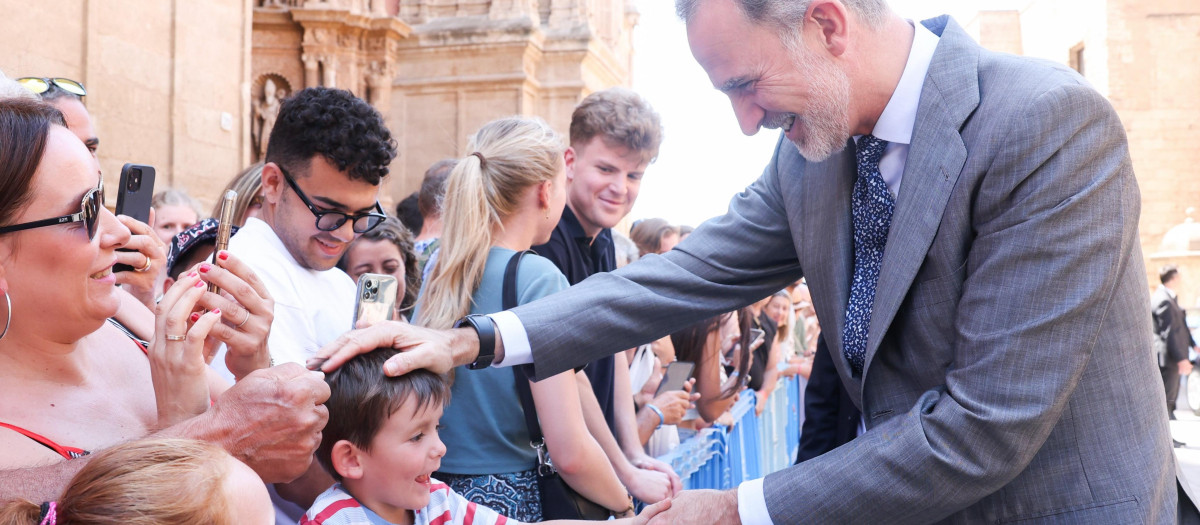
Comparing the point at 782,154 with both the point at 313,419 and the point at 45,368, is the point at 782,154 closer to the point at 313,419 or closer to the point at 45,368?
the point at 313,419

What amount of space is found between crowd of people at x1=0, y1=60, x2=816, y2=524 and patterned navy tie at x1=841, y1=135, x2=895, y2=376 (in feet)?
2.78

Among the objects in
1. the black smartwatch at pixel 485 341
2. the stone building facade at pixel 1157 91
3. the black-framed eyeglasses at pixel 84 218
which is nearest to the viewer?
the black-framed eyeglasses at pixel 84 218

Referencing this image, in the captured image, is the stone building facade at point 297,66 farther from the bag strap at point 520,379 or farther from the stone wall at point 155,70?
the bag strap at point 520,379

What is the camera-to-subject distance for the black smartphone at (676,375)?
14.5 ft

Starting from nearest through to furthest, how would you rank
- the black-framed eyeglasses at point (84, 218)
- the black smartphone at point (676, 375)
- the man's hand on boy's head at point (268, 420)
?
the black-framed eyeglasses at point (84, 218) → the man's hand on boy's head at point (268, 420) → the black smartphone at point (676, 375)

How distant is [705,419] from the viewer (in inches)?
215

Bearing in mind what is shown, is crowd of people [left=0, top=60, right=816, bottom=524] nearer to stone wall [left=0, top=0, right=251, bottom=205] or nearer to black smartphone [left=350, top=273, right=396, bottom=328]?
black smartphone [left=350, top=273, right=396, bottom=328]

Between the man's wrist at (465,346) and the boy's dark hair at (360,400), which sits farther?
the man's wrist at (465,346)

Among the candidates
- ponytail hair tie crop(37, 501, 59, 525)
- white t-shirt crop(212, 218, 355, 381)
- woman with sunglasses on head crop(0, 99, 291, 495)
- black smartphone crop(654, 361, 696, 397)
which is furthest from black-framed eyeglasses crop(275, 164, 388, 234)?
black smartphone crop(654, 361, 696, 397)

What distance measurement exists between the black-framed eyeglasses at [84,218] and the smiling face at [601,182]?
2.28 m

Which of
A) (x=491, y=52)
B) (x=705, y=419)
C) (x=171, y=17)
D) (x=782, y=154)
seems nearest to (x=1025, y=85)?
(x=782, y=154)

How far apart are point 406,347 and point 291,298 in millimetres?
581

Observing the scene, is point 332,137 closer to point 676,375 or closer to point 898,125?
point 898,125

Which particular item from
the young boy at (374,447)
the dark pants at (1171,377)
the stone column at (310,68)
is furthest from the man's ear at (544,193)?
the stone column at (310,68)
